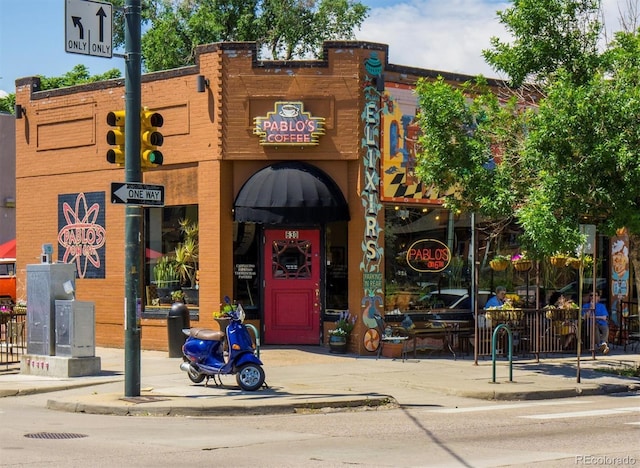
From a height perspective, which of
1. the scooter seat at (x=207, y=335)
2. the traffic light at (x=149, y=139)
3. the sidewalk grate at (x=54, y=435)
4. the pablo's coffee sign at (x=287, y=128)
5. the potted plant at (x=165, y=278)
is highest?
the pablo's coffee sign at (x=287, y=128)

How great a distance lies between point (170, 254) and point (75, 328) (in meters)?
5.14

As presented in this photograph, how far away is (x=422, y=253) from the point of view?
72.9 feet

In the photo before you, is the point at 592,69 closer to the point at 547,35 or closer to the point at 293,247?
the point at 547,35

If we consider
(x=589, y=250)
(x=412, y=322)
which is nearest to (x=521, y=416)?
(x=589, y=250)

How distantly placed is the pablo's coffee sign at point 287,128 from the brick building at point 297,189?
0.02 meters

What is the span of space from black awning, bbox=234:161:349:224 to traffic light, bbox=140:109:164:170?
607cm

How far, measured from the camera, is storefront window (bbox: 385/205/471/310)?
21844 mm

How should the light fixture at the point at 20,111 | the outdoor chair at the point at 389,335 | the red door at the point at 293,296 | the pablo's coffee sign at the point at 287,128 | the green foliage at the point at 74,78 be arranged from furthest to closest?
the green foliage at the point at 74,78 → the light fixture at the point at 20,111 → the red door at the point at 293,296 → the pablo's coffee sign at the point at 287,128 → the outdoor chair at the point at 389,335

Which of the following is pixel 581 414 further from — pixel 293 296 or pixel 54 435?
pixel 293 296

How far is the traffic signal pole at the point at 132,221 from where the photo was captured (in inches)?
567

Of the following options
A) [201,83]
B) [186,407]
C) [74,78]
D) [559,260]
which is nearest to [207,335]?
[186,407]

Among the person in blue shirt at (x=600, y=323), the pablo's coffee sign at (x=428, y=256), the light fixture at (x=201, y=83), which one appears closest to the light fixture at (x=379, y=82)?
the pablo's coffee sign at (x=428, y=256)

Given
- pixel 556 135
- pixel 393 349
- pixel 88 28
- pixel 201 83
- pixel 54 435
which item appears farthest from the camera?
pixel 201 83

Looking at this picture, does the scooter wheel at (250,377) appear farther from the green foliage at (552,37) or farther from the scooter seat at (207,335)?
the green foliage at (552,37)
